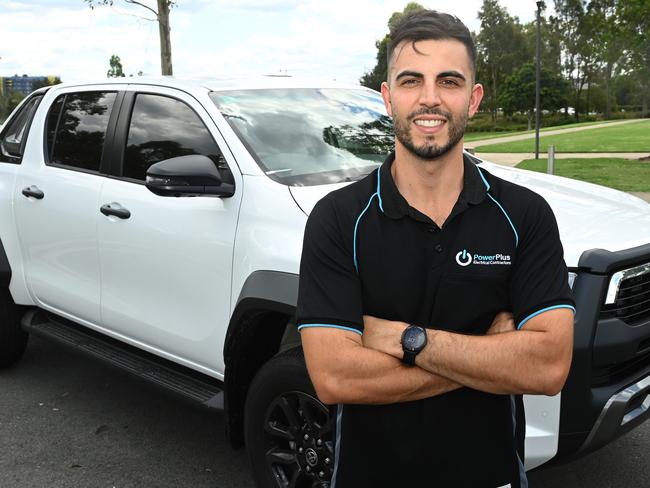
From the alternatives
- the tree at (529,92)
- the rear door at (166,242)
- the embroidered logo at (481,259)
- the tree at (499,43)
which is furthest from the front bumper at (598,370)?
the tree at (499,43)

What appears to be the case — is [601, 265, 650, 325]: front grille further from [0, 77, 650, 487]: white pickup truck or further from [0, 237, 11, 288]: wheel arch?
[0, 237, 11, 288]: wheel arch

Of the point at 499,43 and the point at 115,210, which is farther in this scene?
the point at 499,43

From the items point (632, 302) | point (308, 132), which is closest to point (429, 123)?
point (632, 302)

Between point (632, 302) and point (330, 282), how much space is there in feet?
4.71

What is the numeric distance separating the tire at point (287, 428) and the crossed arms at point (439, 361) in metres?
0.85

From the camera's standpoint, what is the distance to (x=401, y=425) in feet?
5.87

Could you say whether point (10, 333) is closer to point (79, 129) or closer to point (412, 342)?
point (79, 129)

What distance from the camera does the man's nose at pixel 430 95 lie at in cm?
176

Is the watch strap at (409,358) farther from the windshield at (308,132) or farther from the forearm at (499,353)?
the windshield at (308,132)

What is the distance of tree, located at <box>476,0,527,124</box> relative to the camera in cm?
7562

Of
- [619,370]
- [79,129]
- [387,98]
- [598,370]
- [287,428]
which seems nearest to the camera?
[387,98]

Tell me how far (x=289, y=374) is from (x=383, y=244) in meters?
1.07

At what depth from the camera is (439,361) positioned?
68.9 inches

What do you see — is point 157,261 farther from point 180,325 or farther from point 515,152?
point 515,152
